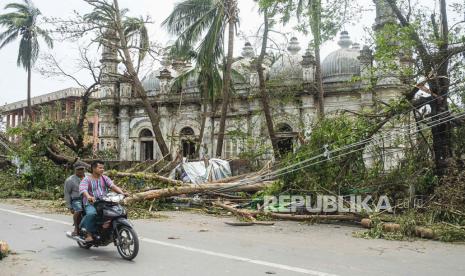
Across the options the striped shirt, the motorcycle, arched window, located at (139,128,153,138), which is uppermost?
arched window, located at (139,128,153,138)

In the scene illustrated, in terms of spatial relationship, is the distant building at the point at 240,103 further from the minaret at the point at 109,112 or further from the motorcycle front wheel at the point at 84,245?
the motorcycle front wheel at the point at 84,245

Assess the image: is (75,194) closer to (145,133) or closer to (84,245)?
(84,245)

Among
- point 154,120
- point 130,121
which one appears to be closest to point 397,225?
point 154,120

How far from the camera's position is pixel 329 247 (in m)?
7.85

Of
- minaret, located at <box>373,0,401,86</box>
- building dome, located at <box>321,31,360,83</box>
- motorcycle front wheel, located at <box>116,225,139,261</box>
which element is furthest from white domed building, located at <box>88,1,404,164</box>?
motorcycle front wheel, located at <box>116,225,139,261</box>

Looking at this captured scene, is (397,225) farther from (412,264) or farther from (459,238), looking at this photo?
(412,264)

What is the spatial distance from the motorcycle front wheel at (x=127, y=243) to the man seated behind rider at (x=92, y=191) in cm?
58

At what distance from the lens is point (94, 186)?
24.3ft

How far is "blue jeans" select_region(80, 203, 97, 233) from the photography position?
7.09 metres

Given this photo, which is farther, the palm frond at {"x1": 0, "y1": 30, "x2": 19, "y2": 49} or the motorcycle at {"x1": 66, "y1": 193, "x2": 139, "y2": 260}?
the palm frond at {"x1": 0, "y1": 30, "x2": 19, "y2": 49}

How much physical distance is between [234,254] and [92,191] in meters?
2.43

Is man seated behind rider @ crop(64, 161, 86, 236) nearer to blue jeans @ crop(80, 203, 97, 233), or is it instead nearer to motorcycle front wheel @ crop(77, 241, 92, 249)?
motorcycle front wheel @ crop(77, 241, 92, 249)

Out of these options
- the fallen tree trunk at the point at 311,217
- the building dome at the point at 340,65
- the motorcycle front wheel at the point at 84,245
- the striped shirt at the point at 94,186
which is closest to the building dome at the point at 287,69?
the building dome at the point at 340,65

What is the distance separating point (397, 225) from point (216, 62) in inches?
545
